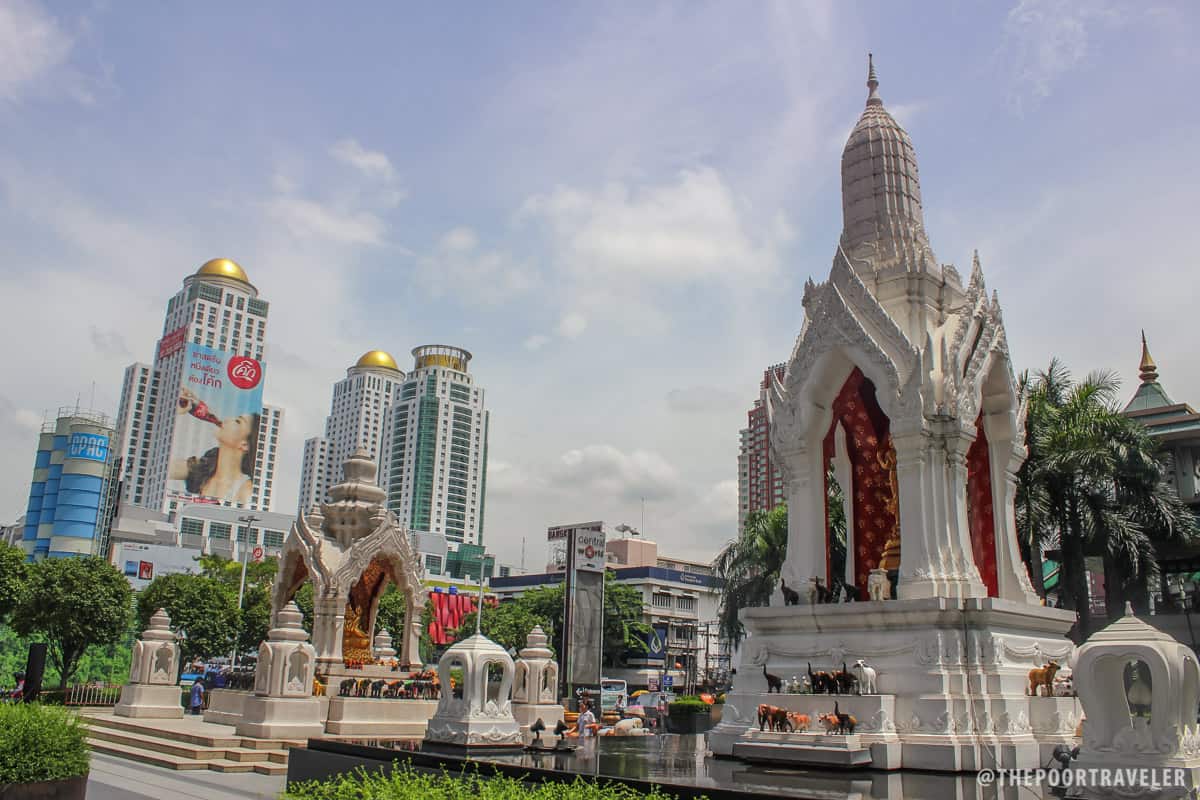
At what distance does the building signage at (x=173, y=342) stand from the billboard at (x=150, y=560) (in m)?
61.4

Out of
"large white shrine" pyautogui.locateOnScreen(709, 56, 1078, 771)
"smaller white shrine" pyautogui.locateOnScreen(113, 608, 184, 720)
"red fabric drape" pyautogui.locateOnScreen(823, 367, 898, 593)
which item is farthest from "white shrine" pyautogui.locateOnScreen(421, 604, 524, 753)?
"smaller white shrine" pyautogui.locateOnScreen(113, 608, 184, 720)

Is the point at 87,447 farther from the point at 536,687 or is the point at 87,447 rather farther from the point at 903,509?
the point at 903,509

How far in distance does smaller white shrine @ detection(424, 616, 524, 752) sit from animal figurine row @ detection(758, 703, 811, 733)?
4.88 metres

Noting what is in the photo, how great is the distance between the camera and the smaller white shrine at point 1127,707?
9633 millimetres

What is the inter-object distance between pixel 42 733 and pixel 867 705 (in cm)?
1183

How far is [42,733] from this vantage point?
39.7ft

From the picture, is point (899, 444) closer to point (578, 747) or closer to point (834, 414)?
point (834, 414)

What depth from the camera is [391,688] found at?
80.2ft

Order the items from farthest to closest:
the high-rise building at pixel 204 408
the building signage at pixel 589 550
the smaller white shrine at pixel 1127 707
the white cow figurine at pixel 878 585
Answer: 1. the high-rise building at pixel 204 408
2. the building signage at pixel 589 550
3. the white cow figurine at pixel 878 585
4. the smaller white shrine at pixel 1127 707

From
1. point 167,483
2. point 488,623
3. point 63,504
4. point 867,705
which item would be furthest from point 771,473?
point 867,705

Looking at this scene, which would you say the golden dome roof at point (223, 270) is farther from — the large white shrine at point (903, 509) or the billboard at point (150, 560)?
the large white shrine at point (903, 509)

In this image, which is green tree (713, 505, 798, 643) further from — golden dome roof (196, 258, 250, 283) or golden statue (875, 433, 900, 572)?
golden dome roof (196, 258, 250, 283)

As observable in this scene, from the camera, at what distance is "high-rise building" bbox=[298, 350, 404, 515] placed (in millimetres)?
188500

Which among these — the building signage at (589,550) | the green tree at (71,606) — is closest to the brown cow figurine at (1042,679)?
the building signage at (589,550)
